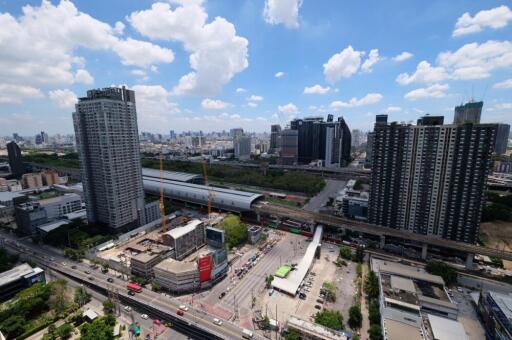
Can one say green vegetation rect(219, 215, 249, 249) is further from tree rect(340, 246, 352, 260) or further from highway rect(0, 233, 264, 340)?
tree rect(340, 246, 352, 260)

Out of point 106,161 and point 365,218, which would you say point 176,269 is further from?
point 365,218

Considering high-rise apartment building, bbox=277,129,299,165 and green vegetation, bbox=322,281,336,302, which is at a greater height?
high-rise apartment building, bbox=277,129,299,165

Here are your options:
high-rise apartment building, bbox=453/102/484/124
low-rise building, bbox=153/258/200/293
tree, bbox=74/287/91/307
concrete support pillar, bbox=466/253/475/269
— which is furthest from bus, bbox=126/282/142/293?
high-rise apartment building, bbox=453/102/484/124

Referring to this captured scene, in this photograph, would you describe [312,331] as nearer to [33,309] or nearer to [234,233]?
[234,233]

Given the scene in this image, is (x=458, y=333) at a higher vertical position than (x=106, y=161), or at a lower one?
lower

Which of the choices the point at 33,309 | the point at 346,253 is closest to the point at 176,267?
the point at 33,309

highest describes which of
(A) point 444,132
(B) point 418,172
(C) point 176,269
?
(A) point 444,132

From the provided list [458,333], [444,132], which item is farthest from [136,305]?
[444,132]
